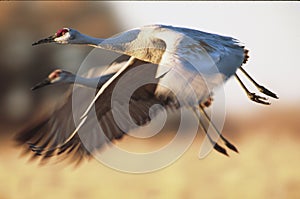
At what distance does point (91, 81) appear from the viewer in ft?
10.5

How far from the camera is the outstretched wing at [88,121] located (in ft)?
10.8

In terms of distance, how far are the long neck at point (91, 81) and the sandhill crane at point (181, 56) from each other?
2 centimetres

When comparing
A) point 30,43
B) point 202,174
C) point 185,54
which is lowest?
point 202,174

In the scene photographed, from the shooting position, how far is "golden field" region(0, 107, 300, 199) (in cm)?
424

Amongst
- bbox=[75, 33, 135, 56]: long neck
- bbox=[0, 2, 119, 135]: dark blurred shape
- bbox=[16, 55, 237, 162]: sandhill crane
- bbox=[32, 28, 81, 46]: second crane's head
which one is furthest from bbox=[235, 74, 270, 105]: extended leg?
bbox=[0, 2, 119, 135]: dark blurred shape

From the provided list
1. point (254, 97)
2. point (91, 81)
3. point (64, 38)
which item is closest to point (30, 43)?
point (64, 38)

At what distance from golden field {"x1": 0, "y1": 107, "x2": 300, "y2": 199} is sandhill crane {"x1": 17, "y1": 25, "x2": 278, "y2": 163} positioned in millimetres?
877

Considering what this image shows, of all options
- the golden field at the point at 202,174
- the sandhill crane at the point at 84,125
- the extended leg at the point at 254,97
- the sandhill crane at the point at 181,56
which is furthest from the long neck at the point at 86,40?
the golden field at the point at 202,174

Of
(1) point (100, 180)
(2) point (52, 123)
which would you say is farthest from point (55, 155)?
(1) point (100, 180)

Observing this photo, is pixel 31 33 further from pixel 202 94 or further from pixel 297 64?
pixel 202 94

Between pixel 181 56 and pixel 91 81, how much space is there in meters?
0.50

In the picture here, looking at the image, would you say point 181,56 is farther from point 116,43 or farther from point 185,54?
point 116,43

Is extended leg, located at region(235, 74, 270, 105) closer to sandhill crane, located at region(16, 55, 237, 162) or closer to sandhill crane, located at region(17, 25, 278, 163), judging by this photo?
sandhill crane, located at region(17, 25, 278, 163)

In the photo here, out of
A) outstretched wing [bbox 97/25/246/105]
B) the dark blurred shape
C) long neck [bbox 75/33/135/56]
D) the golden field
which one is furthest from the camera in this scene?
the dark blurred shape
